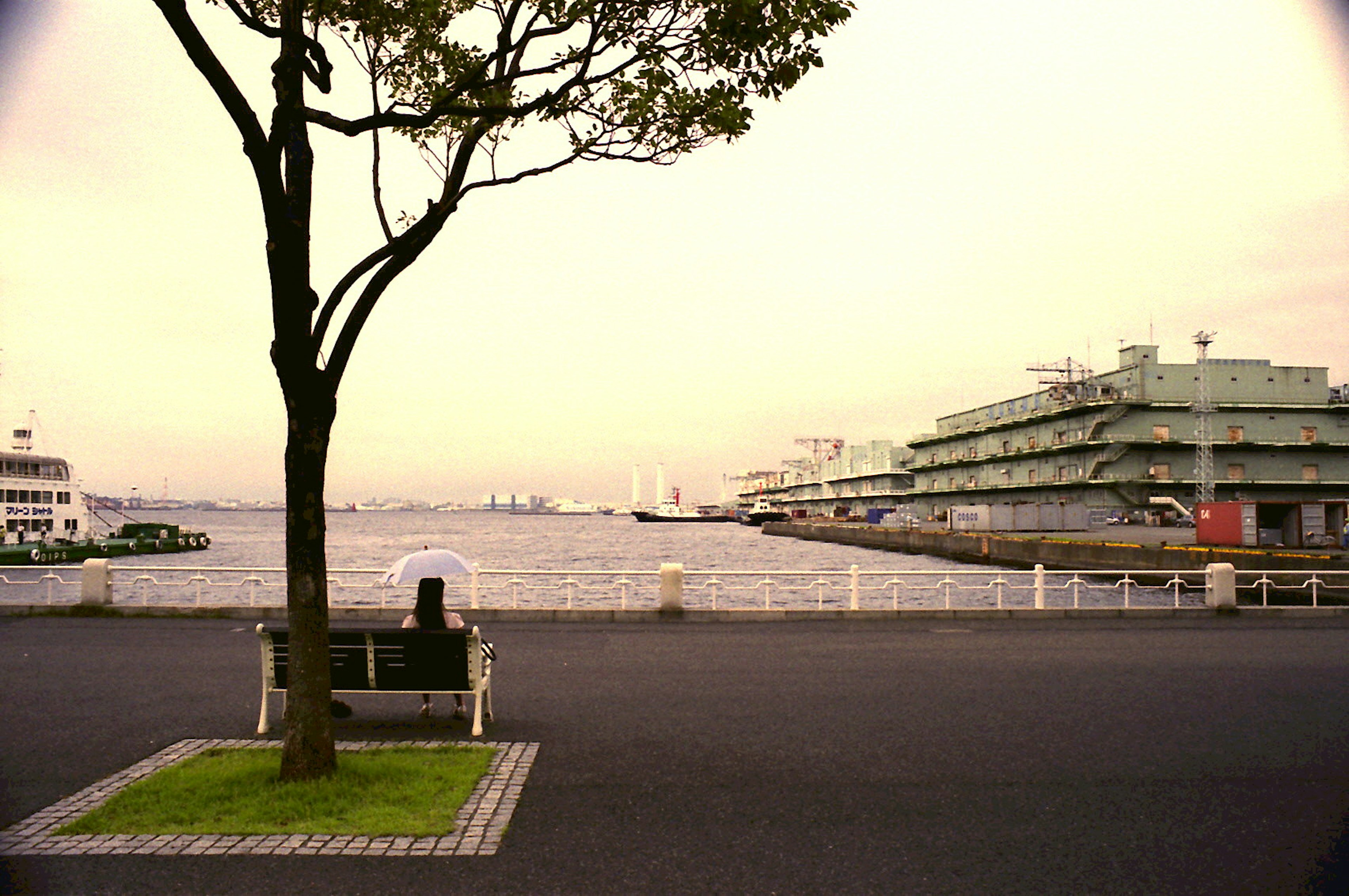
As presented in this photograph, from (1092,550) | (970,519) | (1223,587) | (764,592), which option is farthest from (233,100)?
(970,519)

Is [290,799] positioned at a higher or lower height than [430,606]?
lower

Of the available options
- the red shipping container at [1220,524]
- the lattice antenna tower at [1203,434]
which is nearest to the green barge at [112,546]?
the red shipping container at [1220,524]

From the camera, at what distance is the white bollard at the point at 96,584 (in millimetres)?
19438

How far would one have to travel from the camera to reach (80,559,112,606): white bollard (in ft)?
63.8

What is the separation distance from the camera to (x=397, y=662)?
8.90 metres

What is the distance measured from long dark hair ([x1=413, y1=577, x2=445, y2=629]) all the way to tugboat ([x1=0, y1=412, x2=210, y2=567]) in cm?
6187

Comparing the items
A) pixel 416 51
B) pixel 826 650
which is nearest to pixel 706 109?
pixel 416 51

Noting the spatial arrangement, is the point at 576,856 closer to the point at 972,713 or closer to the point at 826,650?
the point at 972,713

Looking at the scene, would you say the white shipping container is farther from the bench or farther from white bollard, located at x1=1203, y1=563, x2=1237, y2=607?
the bench

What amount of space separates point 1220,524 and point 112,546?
276 ft

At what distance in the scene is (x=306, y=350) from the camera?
7262mm

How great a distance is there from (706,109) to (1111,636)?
13.7 meters

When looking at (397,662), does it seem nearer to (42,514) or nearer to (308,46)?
(308,46)

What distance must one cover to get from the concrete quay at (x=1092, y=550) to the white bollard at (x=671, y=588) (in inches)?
1066
